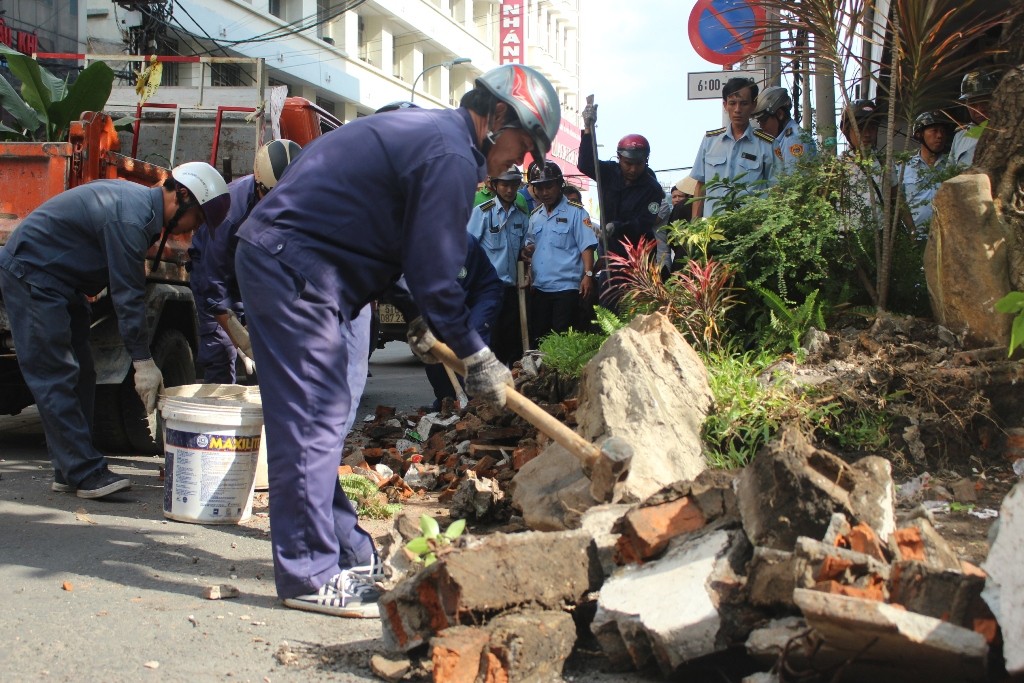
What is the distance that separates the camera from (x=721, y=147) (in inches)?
298

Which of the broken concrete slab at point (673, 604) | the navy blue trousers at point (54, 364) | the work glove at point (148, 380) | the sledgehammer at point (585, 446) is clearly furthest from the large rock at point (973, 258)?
the navy blue trousers at point (54, 364)

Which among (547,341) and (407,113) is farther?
(547,341)

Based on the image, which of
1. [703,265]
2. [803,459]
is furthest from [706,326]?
[803,459]

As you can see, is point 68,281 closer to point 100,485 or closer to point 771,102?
point 100,485

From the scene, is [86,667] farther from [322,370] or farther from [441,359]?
[441,359]

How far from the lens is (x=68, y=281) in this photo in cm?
557

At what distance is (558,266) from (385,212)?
4.89 metres

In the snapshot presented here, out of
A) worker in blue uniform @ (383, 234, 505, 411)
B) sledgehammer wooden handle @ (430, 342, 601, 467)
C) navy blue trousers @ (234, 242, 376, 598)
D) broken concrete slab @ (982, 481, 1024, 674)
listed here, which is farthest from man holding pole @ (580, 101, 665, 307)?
broken concrete slab @ (982, 481, 1024, 674)

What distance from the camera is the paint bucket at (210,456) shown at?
15.7ft

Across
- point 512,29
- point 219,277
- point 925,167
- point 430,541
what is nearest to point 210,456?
point 219,277

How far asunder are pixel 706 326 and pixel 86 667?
3.89 m

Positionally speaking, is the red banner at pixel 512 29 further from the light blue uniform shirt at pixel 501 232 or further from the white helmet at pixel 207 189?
the white helmet at pixel 207 189

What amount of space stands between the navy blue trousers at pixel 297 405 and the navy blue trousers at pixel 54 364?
2.31 meters

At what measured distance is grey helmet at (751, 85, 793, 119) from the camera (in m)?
7.53
